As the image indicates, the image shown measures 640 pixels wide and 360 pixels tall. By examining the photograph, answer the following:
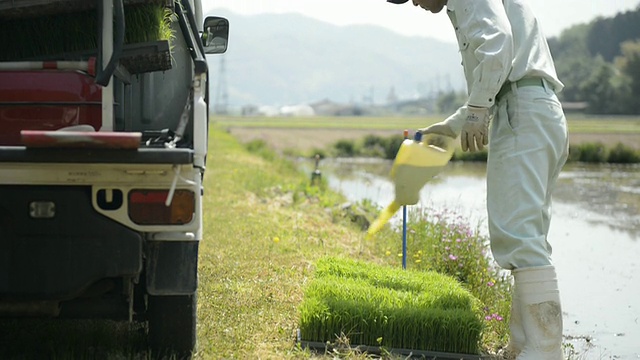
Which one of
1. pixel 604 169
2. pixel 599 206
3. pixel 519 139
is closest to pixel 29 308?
pixel 519 139

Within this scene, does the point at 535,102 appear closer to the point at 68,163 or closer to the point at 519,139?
the point at 519,139

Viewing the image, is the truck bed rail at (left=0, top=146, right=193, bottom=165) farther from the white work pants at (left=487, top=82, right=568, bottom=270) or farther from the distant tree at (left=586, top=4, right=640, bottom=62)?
the distant tree at (left=586, top=4, right=640, bottom=62)

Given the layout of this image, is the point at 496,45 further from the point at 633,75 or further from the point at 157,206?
the point at 633,75

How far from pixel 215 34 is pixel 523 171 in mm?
3071

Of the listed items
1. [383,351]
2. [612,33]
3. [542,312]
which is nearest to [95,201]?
[383,351]

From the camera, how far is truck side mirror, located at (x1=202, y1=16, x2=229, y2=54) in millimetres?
7324

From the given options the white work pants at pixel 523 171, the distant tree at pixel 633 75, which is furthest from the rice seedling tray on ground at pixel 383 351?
the distant tree at pixel 633 75

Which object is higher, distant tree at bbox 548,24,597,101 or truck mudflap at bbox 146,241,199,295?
distant tree at bbox 548,24,597,101

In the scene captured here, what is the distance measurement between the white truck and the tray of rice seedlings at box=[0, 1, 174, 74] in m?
0.42

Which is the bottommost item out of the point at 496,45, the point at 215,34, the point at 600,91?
the point at 600,91

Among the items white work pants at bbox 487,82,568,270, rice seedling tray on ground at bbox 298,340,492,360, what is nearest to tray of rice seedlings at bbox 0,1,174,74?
rice seedling tray on ground at bbox 298,340,492,360

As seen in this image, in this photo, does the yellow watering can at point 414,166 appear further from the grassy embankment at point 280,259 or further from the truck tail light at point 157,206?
the truck tail light at point 157,206

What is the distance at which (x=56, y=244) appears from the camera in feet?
14.2

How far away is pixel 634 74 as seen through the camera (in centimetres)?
8912
